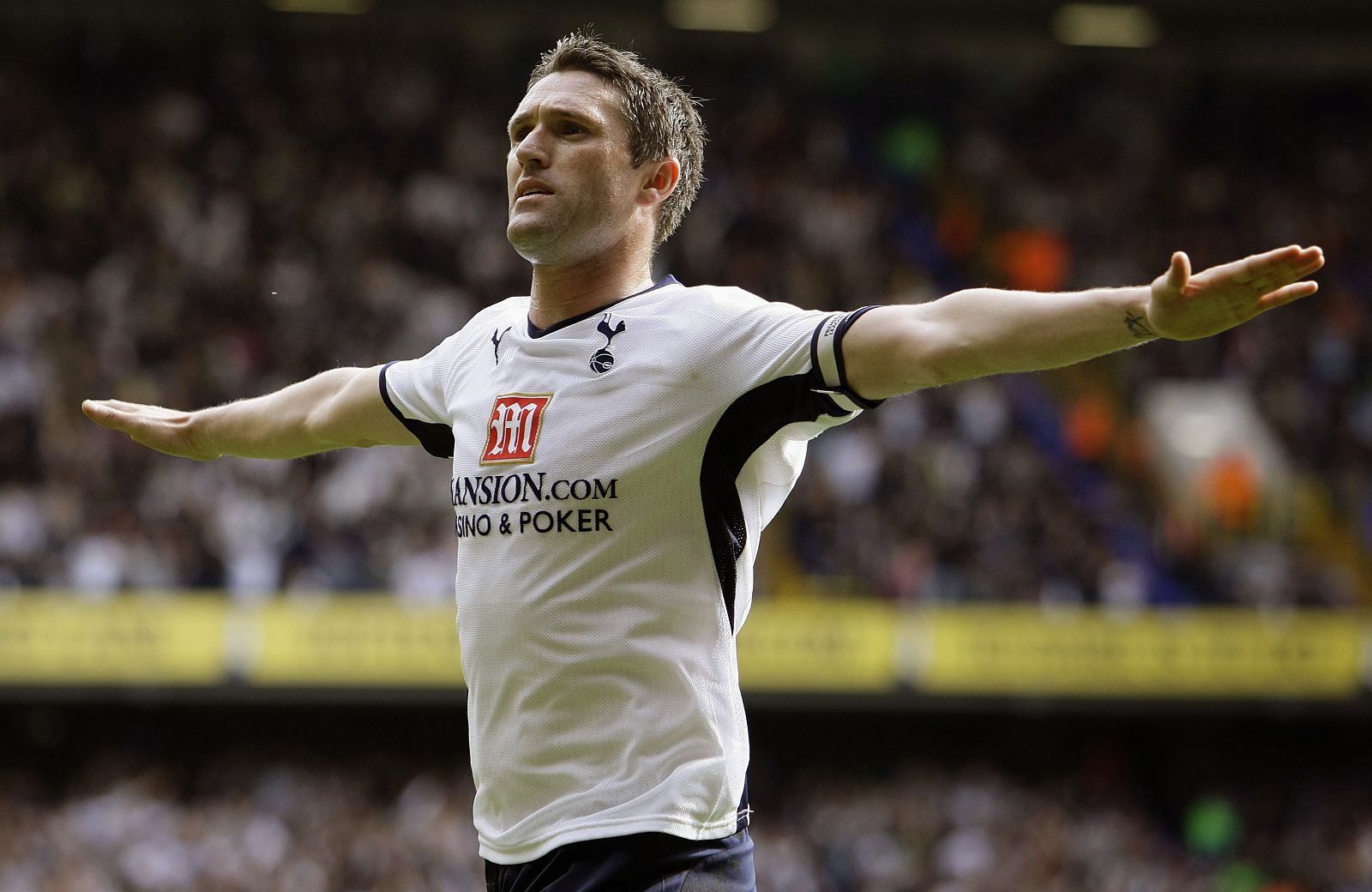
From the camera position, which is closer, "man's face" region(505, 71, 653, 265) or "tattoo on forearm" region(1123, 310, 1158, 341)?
"tattoo on forearm" region(1123, 310, 1158, 341)

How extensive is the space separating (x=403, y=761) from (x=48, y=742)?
353 centimetres

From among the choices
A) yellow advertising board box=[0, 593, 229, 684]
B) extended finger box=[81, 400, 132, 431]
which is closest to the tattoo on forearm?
extended finger box=[81, 400, 132, 431]

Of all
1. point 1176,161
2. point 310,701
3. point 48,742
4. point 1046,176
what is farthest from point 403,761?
point 1176,161

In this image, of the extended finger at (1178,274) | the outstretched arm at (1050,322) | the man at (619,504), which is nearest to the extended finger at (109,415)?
the man at (619,504)

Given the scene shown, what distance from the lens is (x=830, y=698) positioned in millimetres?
15648

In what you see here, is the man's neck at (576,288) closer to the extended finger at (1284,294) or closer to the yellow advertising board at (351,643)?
the extended finger at (1284,294)

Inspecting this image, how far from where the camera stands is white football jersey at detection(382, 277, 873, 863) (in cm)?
332

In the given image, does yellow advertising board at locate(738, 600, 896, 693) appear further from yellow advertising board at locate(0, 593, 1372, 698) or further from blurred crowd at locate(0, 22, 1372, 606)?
blurred crowd at locate(0, 22, 1372, 606)

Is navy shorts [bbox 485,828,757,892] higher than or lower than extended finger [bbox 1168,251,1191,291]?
lower

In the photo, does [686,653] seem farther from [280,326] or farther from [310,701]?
[280,326]

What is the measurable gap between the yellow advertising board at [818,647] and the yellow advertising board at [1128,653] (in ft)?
0.79

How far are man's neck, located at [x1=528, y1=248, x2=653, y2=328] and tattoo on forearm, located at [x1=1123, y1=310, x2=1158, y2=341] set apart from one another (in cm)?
126

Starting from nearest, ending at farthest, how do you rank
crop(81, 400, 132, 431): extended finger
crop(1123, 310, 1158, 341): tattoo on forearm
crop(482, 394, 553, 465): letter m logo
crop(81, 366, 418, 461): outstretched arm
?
crop(1123, 310, 1158, 341): tattoo on forearm, crop(482, 394, 553, 465): letter m logo, crop(81, 366, 418, 461): outstretched arm, crop(81, 400, 132, 431): extended finger

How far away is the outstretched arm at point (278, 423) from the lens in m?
4.12
